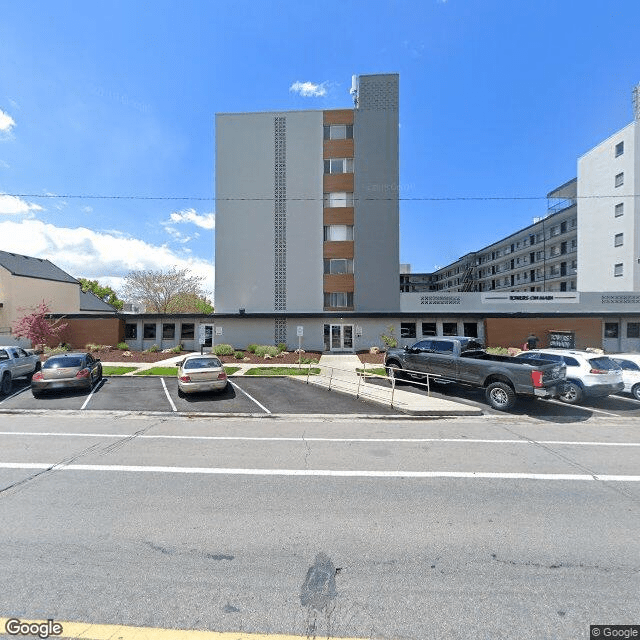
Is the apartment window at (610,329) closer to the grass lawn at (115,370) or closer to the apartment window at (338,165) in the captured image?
the apartment window at (338,165)

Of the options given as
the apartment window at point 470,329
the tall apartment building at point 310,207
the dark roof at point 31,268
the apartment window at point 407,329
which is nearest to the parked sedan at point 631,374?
the apartment window at point 470,329

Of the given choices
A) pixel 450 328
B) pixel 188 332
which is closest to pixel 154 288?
pixel 188 332

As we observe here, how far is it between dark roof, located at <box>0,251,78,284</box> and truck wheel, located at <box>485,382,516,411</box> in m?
40.1

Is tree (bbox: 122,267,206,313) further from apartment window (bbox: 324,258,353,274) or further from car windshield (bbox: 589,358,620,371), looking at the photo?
car windshield (bbox: 589,358,620,371)

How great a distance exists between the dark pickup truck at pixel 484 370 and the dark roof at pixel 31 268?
37.5 meters

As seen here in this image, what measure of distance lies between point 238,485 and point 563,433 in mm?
7545

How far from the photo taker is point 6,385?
1234 cm

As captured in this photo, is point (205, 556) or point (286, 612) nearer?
point (286, 612)

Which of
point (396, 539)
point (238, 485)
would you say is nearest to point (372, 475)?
point (396, 539)

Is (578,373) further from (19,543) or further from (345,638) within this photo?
(19,543)

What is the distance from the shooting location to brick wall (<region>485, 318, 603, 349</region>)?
23.0 m

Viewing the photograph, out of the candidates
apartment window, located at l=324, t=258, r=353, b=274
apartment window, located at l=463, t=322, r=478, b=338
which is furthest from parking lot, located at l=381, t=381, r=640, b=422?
apartment window, located at l=324, t=258, r=353, b=274

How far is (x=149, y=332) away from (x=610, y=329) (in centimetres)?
3489

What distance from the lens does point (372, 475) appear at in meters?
5.30
